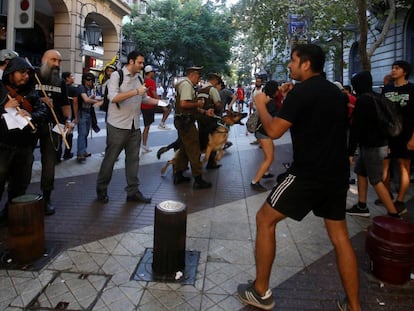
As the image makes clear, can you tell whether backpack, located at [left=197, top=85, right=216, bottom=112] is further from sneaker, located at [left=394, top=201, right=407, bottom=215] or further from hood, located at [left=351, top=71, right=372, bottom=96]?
sneaker, located at [left=394, top=201, right=407, bottom=215]

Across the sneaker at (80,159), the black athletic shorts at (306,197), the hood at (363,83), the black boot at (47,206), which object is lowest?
the black boot at (47,206)

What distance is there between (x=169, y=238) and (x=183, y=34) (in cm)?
2707

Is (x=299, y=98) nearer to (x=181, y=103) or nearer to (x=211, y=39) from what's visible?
(x=181, y=103)

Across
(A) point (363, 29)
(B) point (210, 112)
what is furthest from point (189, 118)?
(A) point (363, 29)

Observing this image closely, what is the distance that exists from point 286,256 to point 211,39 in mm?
27537

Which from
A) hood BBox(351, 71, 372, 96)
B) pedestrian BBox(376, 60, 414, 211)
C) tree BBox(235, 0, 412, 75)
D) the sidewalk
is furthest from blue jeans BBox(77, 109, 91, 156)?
tree BBox(235, 0, 412, 75)

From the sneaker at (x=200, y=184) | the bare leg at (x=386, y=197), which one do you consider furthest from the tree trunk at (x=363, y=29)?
the sneaker at (x=200, y=184)

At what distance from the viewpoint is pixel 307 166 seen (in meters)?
2.74

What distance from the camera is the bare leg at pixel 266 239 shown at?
112 inches

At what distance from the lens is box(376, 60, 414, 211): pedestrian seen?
5.23m

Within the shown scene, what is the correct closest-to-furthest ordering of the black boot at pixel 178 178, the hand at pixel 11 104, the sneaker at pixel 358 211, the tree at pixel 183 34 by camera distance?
1. the hand at pixel 11 104
2. the sneaker at pixel 358 211
3. the black boot at pixel 178 178
4. the tree at pixel 183 34

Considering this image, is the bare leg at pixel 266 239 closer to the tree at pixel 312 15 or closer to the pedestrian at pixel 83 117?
the pedestrian at pixel 83 117

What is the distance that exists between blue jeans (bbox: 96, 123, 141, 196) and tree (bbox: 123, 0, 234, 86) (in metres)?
24.3

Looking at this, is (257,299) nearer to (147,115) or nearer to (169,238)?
(169,238)
